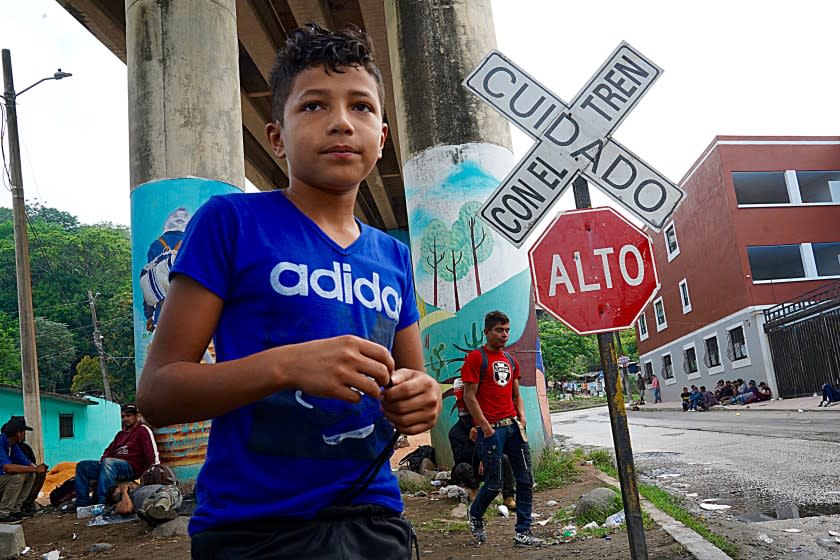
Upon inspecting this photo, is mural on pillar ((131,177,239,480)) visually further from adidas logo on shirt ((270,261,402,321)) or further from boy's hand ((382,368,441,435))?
boy's hand ((382,368,441,435))

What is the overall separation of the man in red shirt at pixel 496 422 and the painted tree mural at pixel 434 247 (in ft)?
12.1

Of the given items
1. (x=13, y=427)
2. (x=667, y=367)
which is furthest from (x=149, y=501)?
(x=667, y=367)

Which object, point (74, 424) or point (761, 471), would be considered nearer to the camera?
point (761, 471)

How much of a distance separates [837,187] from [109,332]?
147 ft

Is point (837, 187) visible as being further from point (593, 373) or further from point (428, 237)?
point (593, 373)

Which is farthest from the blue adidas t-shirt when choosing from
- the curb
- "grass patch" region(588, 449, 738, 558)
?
"grass patch" region(588, 449, 738, 558)

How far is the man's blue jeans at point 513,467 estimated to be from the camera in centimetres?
584

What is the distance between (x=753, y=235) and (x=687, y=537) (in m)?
26.0

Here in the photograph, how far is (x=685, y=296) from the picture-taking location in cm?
3588

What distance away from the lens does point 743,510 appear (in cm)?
623

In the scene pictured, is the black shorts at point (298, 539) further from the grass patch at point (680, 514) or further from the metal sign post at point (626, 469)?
the grass patch at point (680, 514)

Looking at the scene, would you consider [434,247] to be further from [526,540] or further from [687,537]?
[687,537]

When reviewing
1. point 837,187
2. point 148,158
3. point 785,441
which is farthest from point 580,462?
point 837,187

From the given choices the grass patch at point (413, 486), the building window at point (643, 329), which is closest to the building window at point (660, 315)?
the building window at point (643, 329)
